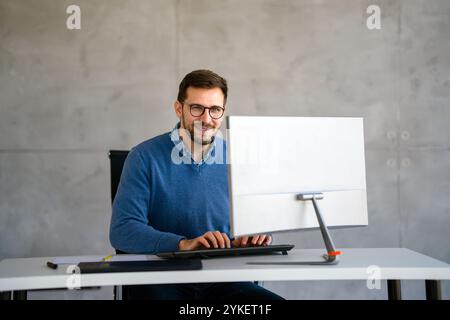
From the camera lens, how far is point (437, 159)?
369 centimetres

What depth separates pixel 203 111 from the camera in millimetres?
2053

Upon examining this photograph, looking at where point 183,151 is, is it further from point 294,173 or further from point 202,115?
point 294,173

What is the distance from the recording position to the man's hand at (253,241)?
1.89 m

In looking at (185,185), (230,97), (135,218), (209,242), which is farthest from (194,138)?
(230,97)

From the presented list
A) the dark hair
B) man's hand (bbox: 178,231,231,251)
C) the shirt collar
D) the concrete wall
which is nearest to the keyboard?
man's hand (bbox: 178,231,231,251)

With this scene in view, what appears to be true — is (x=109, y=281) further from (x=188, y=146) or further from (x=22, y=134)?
(x=22, y=134)

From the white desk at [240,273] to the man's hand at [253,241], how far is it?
0.10 meters

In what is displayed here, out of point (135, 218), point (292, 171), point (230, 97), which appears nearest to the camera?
point (292, 171)

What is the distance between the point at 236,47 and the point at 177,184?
1.75 meters

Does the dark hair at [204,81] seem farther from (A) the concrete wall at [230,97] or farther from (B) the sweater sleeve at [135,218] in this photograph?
(A) the concrete wall at [230,97]

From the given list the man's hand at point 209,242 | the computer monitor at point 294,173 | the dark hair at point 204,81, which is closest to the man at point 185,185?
the dark hair at point 204,81

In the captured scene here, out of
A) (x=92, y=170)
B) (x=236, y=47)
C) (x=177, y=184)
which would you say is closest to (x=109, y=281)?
(x=177, y=184)

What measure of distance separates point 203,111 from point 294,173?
1.74 feet

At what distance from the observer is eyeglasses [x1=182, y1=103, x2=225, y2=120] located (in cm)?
205
